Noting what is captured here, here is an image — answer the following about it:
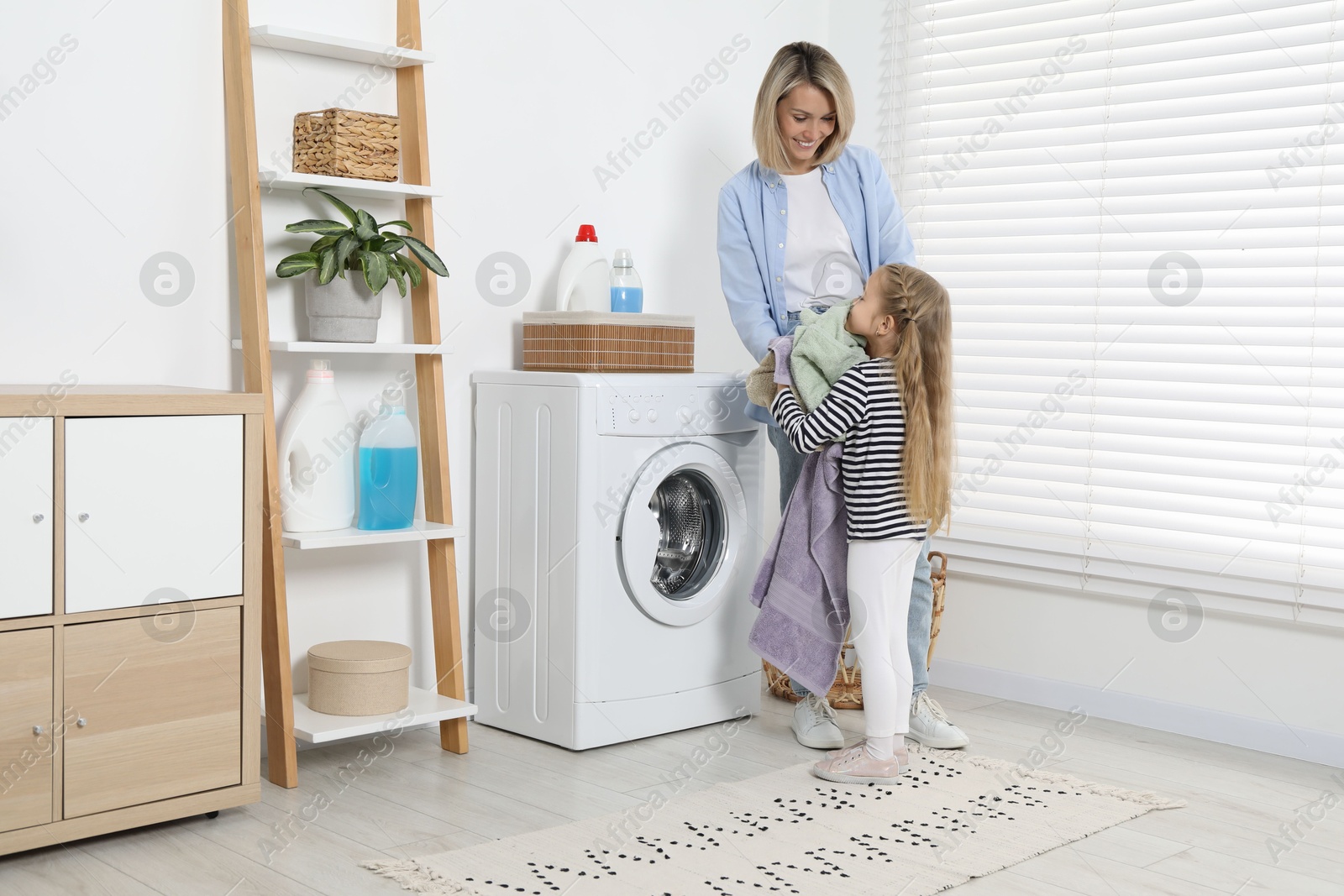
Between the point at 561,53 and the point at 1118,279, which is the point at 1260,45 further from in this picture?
the point at 561,53

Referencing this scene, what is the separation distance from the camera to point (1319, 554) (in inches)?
108

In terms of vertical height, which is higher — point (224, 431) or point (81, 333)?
point (81, 333)

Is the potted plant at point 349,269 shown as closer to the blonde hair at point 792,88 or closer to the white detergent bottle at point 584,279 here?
the white detergent bottle at point 584,279

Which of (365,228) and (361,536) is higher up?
(365,228)

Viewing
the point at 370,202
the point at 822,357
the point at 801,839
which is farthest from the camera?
the point at 370,202

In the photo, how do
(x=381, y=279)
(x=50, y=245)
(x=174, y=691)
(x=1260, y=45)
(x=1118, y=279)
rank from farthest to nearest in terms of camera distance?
(x=1118, y=279), (x=1260, y=45), (x=381, y=279), (x=50, y=245), (x=174, y=691)

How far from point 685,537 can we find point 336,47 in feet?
4.36

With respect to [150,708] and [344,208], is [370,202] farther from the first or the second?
[150,708]

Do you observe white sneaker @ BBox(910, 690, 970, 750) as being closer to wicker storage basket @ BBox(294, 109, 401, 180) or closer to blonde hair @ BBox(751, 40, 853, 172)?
blonde hair @ BBox(751, 40, 853, 172)

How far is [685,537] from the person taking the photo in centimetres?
290

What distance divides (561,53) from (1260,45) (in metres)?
1.65

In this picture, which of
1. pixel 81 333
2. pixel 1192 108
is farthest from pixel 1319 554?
pixel 81 333

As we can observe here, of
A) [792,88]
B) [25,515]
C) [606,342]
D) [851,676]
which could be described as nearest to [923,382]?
[606,342]

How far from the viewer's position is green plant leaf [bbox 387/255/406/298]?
2439mm
